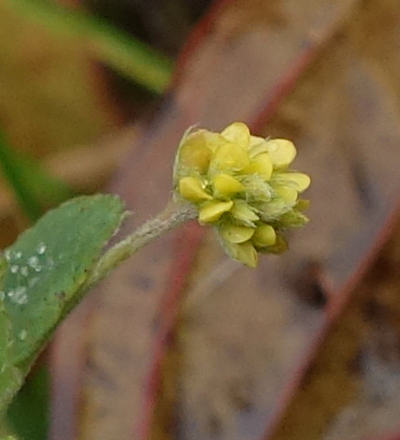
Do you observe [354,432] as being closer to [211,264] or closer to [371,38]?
[211,264]

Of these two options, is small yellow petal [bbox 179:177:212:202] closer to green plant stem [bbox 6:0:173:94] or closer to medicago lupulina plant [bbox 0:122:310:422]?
medicago lupulina plant [bbox 0:122:310:422]

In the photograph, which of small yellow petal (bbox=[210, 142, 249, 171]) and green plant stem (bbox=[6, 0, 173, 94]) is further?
green plant stem (bbox=[6, 0, 173, 94])

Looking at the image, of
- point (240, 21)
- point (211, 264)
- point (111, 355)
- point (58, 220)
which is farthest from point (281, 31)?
point (58, 220)

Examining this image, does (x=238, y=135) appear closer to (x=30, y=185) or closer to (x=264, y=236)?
(x=264, y=236)

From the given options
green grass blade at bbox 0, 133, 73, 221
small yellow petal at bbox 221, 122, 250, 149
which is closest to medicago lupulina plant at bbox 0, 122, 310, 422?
small yellow petal at bbox 221, 122, 250, 149

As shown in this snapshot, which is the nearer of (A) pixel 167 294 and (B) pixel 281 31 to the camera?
(A) pixel 167 294

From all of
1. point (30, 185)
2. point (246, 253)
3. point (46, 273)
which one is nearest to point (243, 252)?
point (246, 253)
